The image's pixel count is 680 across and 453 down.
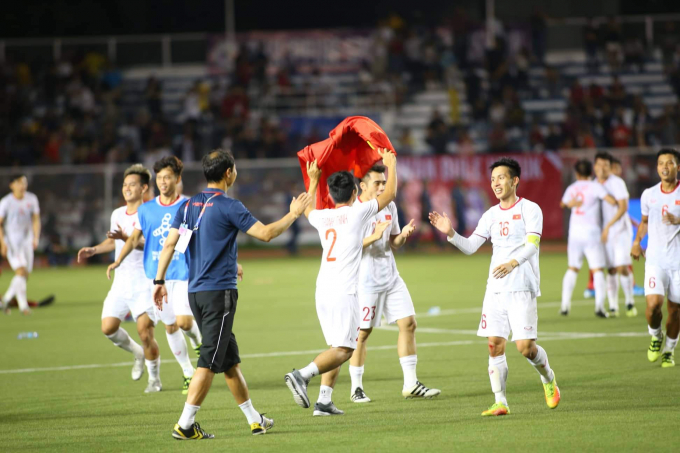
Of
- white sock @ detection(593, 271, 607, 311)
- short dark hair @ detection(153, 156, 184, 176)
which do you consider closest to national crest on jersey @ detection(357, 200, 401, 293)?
short dark hair @ detection(153, 156, 184, 176)

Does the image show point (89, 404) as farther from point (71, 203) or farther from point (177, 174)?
point (71, 203)

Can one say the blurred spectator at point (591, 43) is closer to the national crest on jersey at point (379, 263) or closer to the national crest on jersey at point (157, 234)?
the national crest on jersey at point (379, 263)

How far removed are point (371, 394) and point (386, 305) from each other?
91 centimetres

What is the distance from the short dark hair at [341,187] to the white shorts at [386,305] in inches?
58.9

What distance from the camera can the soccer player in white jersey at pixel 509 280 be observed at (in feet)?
25.8

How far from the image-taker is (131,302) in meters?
10.2

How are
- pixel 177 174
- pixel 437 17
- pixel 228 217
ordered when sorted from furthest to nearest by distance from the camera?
pixel 437 17
pixel 177 174
pixel 228 217

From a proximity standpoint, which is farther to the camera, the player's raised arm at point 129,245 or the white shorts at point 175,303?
the player's raised arm at point 129,245

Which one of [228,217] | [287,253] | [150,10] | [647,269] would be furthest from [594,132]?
[228,217]

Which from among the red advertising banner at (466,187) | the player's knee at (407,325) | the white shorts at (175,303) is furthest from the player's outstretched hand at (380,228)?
the red advertising banner at (466,187)

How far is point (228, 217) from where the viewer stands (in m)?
7.26

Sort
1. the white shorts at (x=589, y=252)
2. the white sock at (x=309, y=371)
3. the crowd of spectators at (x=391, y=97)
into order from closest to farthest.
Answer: the white sock at (x=309, y=371) < the white shorts at (x=589, y=252) < the crowd of spectators at (x=391, y=97)

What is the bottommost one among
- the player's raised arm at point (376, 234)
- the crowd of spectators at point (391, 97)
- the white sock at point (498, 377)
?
the white sock at point (498, 377)

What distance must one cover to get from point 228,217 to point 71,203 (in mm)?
25473
